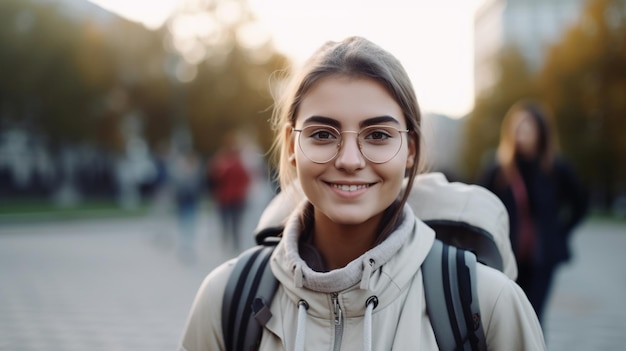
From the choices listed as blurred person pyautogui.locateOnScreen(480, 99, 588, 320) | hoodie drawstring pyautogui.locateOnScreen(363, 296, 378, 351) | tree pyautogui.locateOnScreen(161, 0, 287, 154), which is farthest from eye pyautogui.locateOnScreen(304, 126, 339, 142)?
tree pyautogui.locateOnScreen(161, 0, 287, 154)

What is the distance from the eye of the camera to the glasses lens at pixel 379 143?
6.43 ft

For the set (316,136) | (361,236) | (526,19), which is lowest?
(361,236)

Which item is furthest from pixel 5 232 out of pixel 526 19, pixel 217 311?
pixel 526 19

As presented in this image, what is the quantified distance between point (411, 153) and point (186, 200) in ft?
37.1

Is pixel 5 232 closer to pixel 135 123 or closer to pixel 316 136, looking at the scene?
pixel 316 136

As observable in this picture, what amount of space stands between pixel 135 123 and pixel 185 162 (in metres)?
32.6

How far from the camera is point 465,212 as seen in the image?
222cm

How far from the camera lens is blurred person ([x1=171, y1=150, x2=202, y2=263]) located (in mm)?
12953

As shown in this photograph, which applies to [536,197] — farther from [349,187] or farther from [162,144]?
[162,144]

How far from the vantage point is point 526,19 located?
87.2m

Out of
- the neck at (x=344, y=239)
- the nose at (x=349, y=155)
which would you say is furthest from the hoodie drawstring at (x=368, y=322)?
the nose at (x=349, y=155)

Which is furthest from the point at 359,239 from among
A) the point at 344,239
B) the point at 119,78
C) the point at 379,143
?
the point at 119,78

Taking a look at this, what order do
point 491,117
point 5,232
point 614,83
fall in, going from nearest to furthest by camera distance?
point 5,232 < point 614,83 < point 491,117

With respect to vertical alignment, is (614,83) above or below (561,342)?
above
